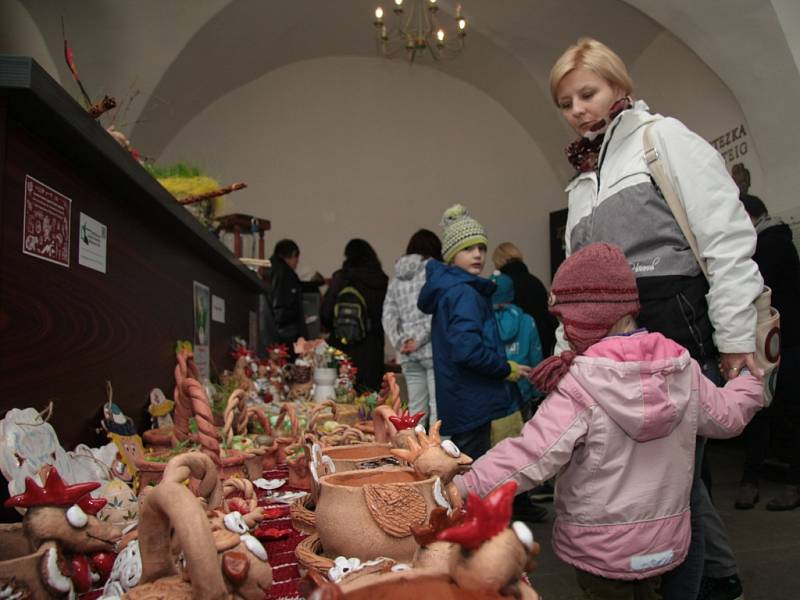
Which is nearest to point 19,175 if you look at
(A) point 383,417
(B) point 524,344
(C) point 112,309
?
(C) point 112,309

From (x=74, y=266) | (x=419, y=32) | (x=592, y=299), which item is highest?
(x=419, y=32)

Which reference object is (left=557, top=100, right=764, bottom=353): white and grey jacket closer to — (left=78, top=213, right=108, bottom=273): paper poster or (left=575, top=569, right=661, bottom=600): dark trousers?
(left=575, top=569, right=661, bottom=600): dark trousers

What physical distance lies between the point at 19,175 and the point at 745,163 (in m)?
5.33

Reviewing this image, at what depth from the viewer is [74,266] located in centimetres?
127

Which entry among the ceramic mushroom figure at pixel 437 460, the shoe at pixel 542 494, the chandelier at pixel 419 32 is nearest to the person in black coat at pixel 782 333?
the shoe at pixel 542 494

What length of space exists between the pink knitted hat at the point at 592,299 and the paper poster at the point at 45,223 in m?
0.95

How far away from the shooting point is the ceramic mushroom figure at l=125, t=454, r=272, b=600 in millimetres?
562

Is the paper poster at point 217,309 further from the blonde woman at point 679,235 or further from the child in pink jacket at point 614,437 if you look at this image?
the child in pink jacket at point 614,437

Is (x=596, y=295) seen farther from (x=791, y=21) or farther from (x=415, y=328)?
(x=791, y=21)

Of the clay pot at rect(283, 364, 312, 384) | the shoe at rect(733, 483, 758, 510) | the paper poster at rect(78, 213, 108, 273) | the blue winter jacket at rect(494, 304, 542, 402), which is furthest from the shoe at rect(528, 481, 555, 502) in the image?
the paper poster at rect(78, 213, 108, 273)

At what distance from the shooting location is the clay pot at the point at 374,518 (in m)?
0.77

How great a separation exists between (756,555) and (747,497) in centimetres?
86

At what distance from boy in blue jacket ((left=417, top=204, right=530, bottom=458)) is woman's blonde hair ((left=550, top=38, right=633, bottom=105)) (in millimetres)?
1184

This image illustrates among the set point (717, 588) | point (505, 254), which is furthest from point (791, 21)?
point (717, 588)
